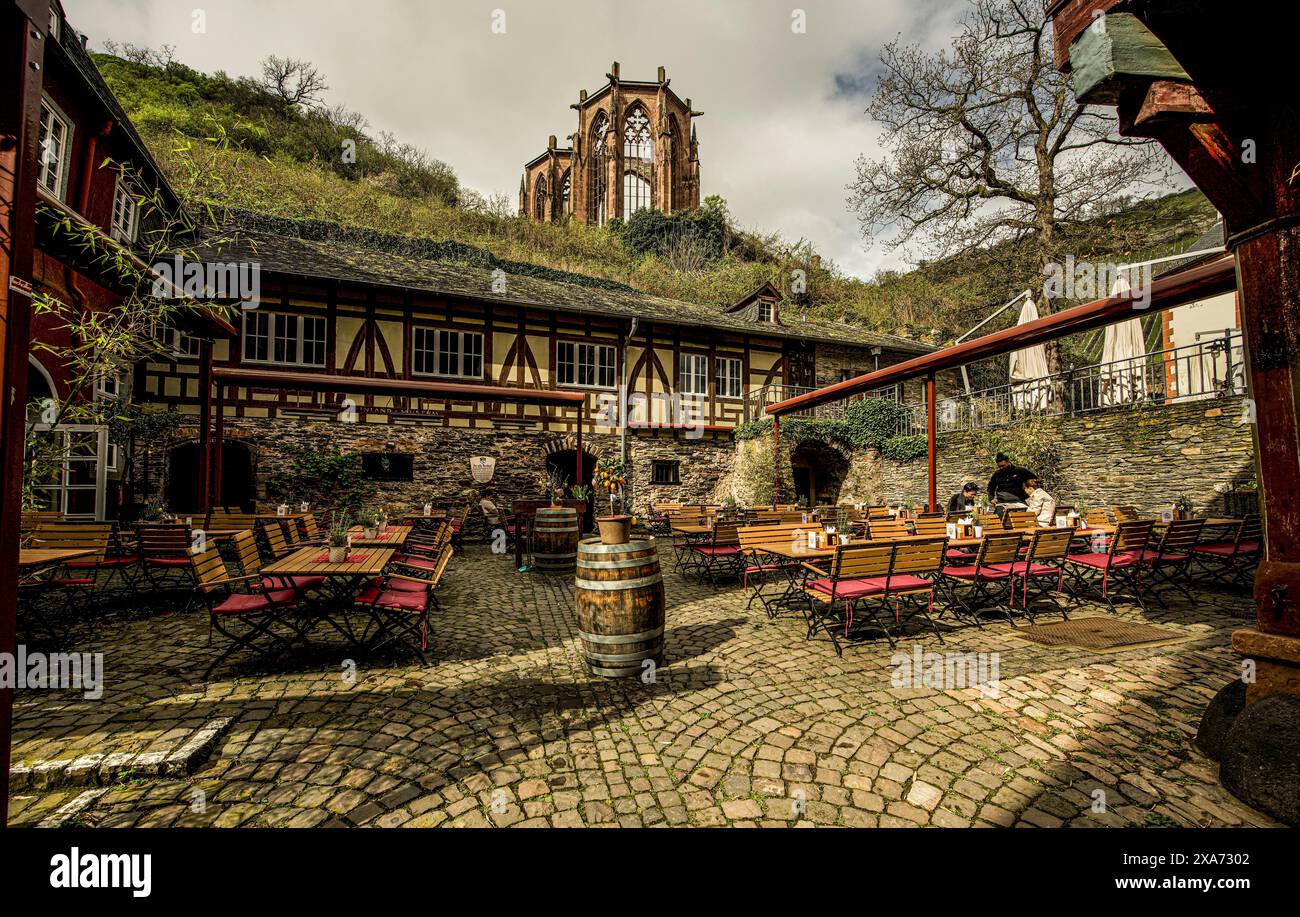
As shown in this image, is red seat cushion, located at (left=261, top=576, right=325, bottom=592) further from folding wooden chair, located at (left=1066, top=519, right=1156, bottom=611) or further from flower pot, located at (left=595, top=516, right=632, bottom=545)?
folding wooden chair, located at (left=1066, top=519, right=1156, bottom=611)

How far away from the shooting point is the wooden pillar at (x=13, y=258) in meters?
1.62

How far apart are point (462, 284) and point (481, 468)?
537cm

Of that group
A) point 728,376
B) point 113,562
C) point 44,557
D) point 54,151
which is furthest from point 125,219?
point 728,376

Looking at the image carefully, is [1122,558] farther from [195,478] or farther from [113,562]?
[195,478]

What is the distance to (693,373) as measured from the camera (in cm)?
1691

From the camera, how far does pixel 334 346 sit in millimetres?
13336

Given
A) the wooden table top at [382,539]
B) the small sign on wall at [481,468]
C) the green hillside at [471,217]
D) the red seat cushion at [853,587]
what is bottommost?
the red seat cushion at [853,587]

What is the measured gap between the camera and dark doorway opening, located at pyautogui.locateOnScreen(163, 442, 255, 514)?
1248 centimetres

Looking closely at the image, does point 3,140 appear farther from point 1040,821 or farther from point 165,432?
point 165,432

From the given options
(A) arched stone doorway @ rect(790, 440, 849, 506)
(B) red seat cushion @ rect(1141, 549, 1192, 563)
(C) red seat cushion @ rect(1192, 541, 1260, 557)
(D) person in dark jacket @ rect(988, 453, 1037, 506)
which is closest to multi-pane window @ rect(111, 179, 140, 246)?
(A) arched stone doorway @ rect(790, 440, 849, 506)

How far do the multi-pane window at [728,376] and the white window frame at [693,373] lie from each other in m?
0.46

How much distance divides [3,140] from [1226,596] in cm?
1013

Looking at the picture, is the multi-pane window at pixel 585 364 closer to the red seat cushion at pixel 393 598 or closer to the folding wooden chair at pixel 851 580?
the red seat cushion at pixel 393 598

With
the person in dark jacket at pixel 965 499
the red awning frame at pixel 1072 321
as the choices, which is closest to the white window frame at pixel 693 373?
the red awning frame at pixel 1072 321
